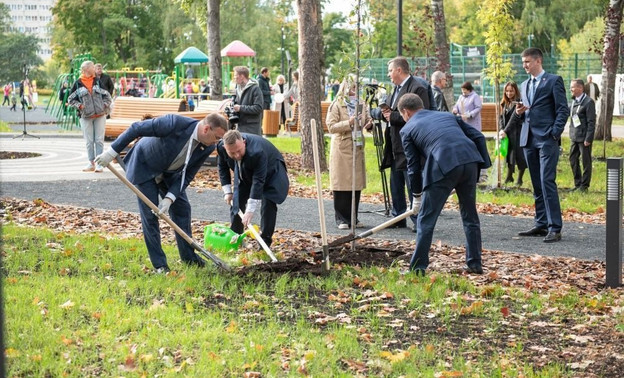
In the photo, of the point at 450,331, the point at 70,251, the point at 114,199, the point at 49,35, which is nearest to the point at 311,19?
the point at 114,199

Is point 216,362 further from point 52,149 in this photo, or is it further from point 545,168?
point 52,149

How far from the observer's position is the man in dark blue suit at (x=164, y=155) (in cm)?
814

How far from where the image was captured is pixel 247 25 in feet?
219

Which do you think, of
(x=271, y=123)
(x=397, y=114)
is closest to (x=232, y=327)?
(x=397, y=114)

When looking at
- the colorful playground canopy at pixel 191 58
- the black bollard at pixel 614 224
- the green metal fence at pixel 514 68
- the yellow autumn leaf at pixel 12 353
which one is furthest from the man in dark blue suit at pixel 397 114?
the colorful playground canopy at pixel 191 58

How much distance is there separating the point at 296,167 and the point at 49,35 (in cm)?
6258

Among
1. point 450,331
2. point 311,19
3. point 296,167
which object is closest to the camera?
point 450,331

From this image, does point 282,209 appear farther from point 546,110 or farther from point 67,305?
point 67,305

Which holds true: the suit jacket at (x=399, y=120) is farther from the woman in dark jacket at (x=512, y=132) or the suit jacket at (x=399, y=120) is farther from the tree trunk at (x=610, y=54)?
the tree trunk at (x=610, y=54)

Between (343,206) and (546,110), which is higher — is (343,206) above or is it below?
below

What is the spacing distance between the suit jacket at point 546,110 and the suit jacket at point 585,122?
4.82 m

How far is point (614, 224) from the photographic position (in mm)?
8297

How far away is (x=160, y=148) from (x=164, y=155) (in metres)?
0.07

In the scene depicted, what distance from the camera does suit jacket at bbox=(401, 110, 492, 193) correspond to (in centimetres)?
848
